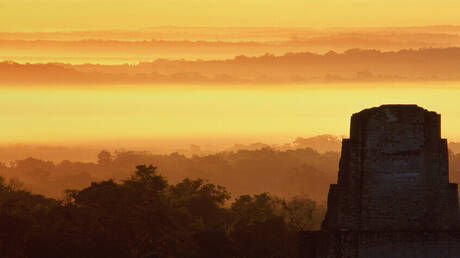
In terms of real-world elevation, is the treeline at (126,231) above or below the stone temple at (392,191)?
above

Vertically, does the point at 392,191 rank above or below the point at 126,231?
below

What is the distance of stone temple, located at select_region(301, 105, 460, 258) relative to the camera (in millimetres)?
35594

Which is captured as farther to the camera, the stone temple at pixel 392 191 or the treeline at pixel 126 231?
the treeline at pixel 126 231

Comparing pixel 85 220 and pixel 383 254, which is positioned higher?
pixel 85 220

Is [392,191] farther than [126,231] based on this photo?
No

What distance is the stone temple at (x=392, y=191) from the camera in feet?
117

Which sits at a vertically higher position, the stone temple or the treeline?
the treeline

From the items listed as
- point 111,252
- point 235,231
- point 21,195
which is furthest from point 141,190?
point 21,195

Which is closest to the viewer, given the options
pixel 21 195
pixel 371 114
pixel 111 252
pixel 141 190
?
pixel 371 114

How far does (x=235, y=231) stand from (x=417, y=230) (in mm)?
42873

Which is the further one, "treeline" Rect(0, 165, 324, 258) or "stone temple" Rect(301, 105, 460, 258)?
"treeline" Rect(0, 165, 324, 258)

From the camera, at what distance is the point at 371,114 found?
35.5 meters

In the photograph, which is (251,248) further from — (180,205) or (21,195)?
(21,195)

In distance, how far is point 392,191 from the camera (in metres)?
35.7
